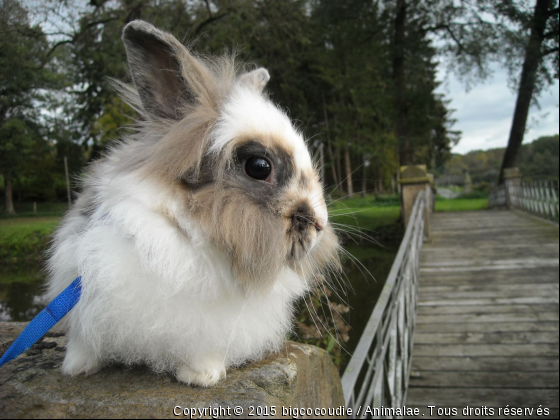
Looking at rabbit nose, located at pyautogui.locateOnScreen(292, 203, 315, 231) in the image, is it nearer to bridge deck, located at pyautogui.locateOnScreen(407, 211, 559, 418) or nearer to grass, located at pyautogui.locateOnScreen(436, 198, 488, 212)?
bridge deck, located at pyautogui.locateOnScreen(407, 211, 559, 418)

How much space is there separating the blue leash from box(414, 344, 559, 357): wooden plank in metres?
5.11

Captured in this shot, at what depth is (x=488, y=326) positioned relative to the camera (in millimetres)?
5582

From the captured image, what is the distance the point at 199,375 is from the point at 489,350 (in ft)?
16.8

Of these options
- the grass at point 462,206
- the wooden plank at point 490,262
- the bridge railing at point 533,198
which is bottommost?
the wooden plank at point 490,262

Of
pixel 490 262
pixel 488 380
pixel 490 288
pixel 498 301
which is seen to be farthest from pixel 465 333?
pixel 490 262

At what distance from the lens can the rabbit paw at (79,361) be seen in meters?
1.17

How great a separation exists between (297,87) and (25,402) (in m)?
12.6

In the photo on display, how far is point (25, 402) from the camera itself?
977 millimetres

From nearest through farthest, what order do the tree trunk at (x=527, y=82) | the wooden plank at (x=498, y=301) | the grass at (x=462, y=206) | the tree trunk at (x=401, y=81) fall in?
the wooden plank at (x=498, y=301) < the tree trunk at (x=527, y=82) < the tree trunk at (x=401, y=81) < the grass at (x=462, y=206)

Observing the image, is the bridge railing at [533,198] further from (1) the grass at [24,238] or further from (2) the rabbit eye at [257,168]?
(1) the grass at [24,238]

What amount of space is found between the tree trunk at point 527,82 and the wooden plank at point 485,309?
9005 millimetres

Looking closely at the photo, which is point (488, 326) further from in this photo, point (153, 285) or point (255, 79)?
point (153, 285)

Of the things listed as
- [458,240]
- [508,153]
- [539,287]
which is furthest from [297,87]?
[508,153]

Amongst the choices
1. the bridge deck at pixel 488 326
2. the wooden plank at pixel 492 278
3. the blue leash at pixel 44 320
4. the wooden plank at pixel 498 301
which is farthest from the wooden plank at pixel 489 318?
the blue leash at pixel 44 320
